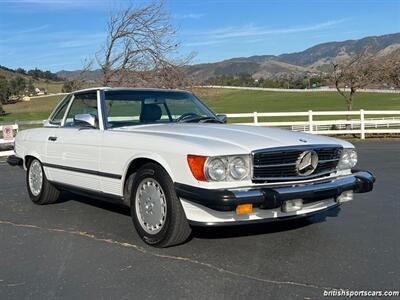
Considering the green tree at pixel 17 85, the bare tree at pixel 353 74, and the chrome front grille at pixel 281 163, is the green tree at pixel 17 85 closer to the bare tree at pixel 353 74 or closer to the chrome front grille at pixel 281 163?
the bare tree at pixel 353 74

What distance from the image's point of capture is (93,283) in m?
4.08

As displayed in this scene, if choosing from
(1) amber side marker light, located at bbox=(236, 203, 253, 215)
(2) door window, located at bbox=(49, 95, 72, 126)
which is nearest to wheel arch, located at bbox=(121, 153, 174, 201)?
(1) amber side marker light, located at bbox=(236, 203, 253, 215)

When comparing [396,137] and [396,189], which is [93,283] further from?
[396,137]

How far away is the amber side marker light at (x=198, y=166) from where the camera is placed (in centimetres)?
450

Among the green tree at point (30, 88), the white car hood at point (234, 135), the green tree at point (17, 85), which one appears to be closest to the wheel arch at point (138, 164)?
the white car hood at point (234, 135)

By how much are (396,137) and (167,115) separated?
1626 cm

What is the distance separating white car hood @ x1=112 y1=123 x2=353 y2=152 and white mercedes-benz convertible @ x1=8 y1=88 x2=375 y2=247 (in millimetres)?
11

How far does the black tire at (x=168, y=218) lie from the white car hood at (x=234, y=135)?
0.39m

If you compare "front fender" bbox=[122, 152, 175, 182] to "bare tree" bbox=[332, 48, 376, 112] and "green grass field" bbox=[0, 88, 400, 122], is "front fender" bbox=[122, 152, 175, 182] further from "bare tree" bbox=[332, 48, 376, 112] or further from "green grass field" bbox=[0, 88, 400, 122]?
"green grass field" bbox=[0, 88, 400, 122]

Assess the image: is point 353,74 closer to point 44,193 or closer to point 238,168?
point 44,193

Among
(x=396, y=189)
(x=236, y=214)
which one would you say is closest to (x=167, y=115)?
(x=236, y=214)

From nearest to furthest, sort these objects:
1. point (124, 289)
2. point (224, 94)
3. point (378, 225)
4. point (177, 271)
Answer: point (124, 289) → point (177, 271) → point (378, 225) → point (224, 94)

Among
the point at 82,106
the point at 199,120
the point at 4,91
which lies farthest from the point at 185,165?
the point at 4,91

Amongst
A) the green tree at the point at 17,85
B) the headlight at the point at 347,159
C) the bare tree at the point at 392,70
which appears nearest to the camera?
the headlight at the point at 347,159
